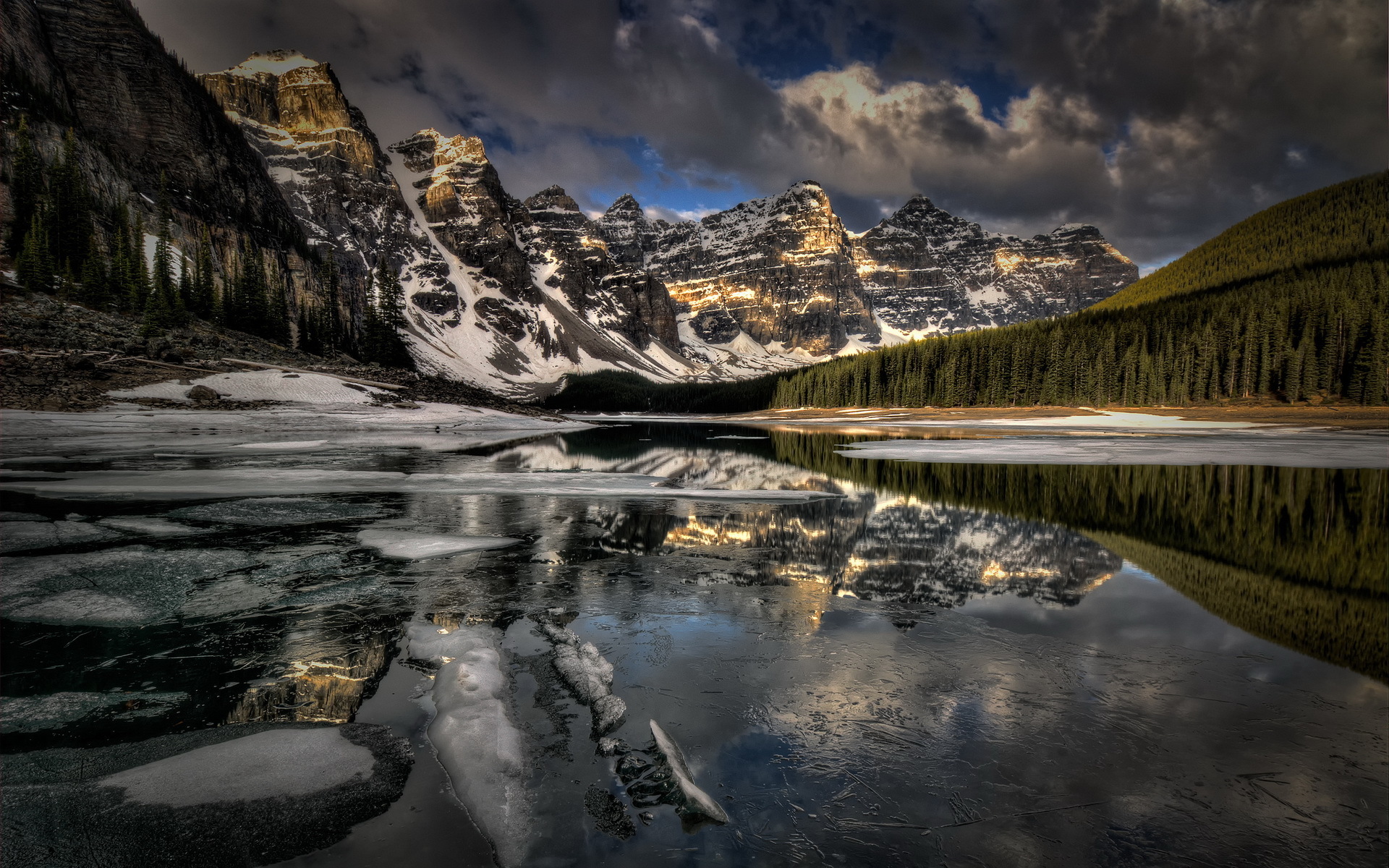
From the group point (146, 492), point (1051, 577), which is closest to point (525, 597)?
point (1051, 577)

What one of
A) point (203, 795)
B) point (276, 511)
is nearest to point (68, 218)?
point (276, 511)

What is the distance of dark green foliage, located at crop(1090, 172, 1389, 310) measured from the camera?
98.8 meters

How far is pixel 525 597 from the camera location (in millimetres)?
7777

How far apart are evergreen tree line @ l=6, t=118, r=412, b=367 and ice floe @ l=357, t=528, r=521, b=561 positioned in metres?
47.5

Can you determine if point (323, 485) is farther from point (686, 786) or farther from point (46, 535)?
point (686, 786)

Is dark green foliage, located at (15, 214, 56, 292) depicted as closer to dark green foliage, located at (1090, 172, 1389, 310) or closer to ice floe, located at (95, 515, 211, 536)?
ice floe, located at (95, 515, 211, 536)

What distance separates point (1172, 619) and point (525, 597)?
8.03 meters

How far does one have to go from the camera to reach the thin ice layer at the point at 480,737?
350 centimetres

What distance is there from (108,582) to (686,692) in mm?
7910

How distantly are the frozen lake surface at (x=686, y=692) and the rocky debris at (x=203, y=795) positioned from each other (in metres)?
0.02

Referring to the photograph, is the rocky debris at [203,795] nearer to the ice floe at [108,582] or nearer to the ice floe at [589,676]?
the ice floe at [589,676]

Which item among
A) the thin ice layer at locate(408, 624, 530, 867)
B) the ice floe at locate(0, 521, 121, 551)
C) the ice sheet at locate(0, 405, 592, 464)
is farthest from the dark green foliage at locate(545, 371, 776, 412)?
the thin ice layer at locate(408, 624, 530, 867)

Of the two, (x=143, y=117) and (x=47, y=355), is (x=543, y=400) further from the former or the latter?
(x=47, y=355)

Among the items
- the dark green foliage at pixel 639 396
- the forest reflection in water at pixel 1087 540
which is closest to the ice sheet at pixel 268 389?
the forest reflection in water at pixel 1087 540
